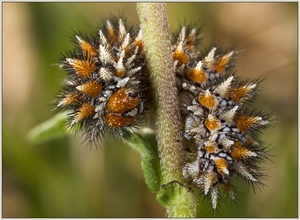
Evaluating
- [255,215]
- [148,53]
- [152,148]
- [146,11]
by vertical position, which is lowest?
[255,215]

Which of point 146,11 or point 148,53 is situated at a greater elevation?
point 146,11

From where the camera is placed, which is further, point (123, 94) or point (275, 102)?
point (275, 102)

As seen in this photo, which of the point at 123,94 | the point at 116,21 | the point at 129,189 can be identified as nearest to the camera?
the point at 123,94

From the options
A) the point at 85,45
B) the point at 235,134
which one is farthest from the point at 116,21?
the point at 235,134

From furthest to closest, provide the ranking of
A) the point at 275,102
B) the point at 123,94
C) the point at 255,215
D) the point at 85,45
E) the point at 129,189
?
the point at 275,102, the point at 129,189, the point at 255,215, the point at 85,45, the point at 123,94

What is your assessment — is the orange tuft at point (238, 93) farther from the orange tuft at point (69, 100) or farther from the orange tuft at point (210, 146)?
the orange tuft at point (69, 100)

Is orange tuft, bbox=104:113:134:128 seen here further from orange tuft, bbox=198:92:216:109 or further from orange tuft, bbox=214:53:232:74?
orange tuft, bbox=214:53:232:74

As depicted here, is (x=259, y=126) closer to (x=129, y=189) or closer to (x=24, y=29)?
(x=129, y=189)
